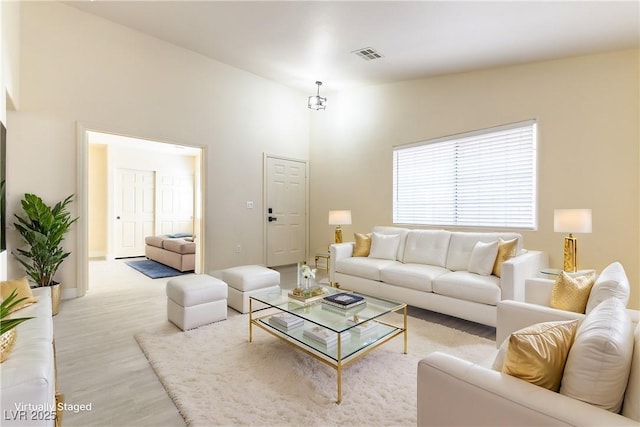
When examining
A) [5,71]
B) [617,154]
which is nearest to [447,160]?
[617,154]

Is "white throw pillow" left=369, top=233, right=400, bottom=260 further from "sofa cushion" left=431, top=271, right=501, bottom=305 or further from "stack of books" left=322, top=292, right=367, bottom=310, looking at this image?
"stack of books" left=322, top=292, right=367, bottom=310

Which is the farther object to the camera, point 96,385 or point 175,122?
point 175,122

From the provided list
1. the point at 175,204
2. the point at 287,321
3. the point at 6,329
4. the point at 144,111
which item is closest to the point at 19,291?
the point at 6,329

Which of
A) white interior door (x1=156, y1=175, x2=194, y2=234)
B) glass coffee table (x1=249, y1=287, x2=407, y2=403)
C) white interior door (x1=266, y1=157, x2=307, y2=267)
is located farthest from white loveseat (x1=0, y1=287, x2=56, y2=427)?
white interior door (x1=156, y1=175, x2=194, y2=234)

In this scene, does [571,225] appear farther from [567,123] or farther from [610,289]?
[610,289]

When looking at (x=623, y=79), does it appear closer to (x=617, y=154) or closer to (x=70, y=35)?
(x=617, y=154)

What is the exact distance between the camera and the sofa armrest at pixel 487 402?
916mm

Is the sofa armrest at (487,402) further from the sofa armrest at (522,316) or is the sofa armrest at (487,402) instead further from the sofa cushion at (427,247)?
the sofa cushion at (427,247)

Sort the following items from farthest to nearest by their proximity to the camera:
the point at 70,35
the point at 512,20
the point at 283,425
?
1. the point at 70,35
2. the point at 512,20
3. the point at 283,425

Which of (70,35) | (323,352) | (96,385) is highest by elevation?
(70,35)

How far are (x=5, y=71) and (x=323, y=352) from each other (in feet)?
11.7

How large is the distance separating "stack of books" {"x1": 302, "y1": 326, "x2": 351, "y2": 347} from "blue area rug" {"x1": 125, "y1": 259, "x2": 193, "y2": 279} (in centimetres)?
378

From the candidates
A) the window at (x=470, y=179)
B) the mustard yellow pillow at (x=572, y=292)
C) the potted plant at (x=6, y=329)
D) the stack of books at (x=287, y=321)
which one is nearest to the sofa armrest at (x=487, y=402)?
the mustard yellow pillow at (x=572, y=292)

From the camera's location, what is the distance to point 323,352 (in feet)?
6.64
